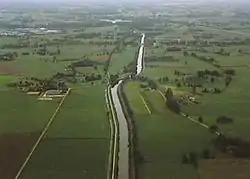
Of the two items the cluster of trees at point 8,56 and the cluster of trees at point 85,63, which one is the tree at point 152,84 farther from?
the cluster of trees at point 8,56

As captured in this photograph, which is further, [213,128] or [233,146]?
[213,128]

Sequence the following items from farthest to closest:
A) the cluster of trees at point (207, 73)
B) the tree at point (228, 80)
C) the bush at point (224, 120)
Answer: the cluster of trees at point (207, 73)
the tree at point (228, 80)
the bush at point (224, 120)

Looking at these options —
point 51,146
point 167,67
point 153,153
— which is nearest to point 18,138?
point 51,146

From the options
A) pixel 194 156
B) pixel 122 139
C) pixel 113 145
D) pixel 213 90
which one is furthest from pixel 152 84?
pixel 194 156

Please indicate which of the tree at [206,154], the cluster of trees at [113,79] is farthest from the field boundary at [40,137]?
the tree at [206,154]

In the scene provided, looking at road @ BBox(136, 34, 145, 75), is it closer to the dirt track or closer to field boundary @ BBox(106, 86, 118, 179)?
field boundary @ BBox(106, 86, 118, 179)

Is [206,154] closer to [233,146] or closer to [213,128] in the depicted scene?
[233,146]
